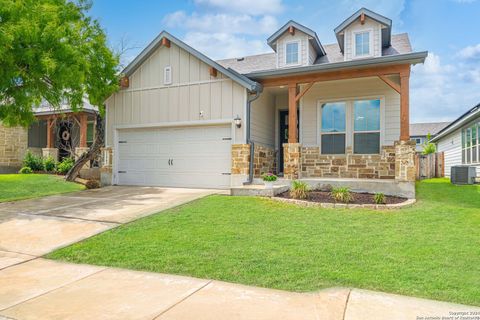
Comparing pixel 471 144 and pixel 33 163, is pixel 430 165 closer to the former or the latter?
pixel 471 144

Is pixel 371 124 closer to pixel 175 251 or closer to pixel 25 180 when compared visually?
pixel 175 251

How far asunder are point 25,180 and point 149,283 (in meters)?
12.1

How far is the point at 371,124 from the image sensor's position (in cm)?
1114

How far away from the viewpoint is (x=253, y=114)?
11281 mm

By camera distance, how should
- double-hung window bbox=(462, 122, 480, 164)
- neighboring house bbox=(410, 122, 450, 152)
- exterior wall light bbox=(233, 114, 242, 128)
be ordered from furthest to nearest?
neighboring house bbox=(410, 122, 450, 152) < double-hung window bbox=(462, 122, 480, 164) < exterior wall light bbox=(233, 114, 242, 128)

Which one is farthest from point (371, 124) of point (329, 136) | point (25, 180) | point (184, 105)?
point (25, 180)

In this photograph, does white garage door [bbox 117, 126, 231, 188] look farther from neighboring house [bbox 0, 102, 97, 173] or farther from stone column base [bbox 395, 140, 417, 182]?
stone column base [bbox 395, 140, 417, 182]

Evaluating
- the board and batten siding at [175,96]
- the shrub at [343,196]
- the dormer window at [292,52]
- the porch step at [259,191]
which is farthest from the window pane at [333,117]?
the shrub at [343,196]

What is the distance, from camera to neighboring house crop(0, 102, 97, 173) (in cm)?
1648

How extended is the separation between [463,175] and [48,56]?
13.8 m

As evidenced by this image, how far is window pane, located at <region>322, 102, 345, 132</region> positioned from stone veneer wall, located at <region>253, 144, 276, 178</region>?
214 cm

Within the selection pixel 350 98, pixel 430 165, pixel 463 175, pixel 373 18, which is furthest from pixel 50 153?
pixel 430 165

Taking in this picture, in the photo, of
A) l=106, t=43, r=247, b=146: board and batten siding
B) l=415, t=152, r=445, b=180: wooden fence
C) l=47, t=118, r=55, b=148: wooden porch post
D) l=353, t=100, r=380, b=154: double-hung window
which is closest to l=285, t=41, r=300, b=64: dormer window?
l=353, t=100, r=380, b=154: double-hung window

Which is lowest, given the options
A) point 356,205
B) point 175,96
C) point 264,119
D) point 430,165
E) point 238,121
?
point 356,205
